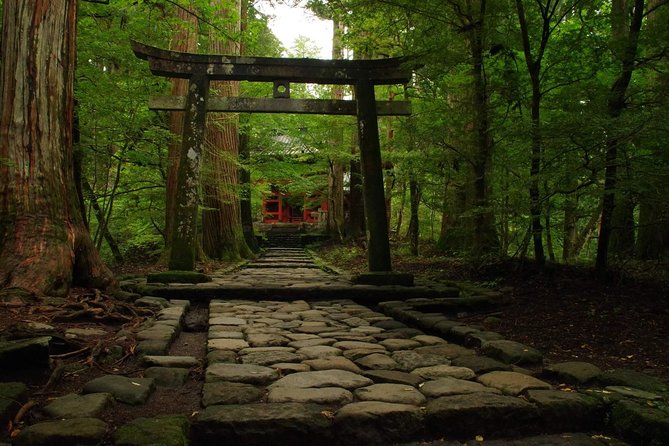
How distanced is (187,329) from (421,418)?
3.15 m

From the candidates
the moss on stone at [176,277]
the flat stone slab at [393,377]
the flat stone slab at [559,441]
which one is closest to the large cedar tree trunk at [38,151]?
the moss on stone at [176,277]

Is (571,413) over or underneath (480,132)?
underneath

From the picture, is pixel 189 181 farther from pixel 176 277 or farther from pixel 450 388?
pixel 450 388

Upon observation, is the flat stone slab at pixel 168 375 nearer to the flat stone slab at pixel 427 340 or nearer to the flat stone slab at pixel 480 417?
the flat stone slab at pixel 480 417

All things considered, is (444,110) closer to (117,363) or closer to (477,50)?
(477,50)

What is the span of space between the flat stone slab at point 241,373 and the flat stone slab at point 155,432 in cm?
62

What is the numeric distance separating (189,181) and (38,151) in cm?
271

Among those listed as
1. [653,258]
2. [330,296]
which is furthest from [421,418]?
[653,258]

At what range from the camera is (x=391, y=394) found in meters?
2.54

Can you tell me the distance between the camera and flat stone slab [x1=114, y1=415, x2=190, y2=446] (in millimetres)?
1873

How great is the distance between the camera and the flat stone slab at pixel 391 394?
245 centimetres

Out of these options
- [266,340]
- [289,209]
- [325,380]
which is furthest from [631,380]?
[289,209]

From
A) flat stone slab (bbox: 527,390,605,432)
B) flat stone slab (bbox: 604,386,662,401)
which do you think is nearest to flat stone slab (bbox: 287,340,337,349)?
flat stone slab (bbox: 527,390,605,432)

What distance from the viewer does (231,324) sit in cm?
452
